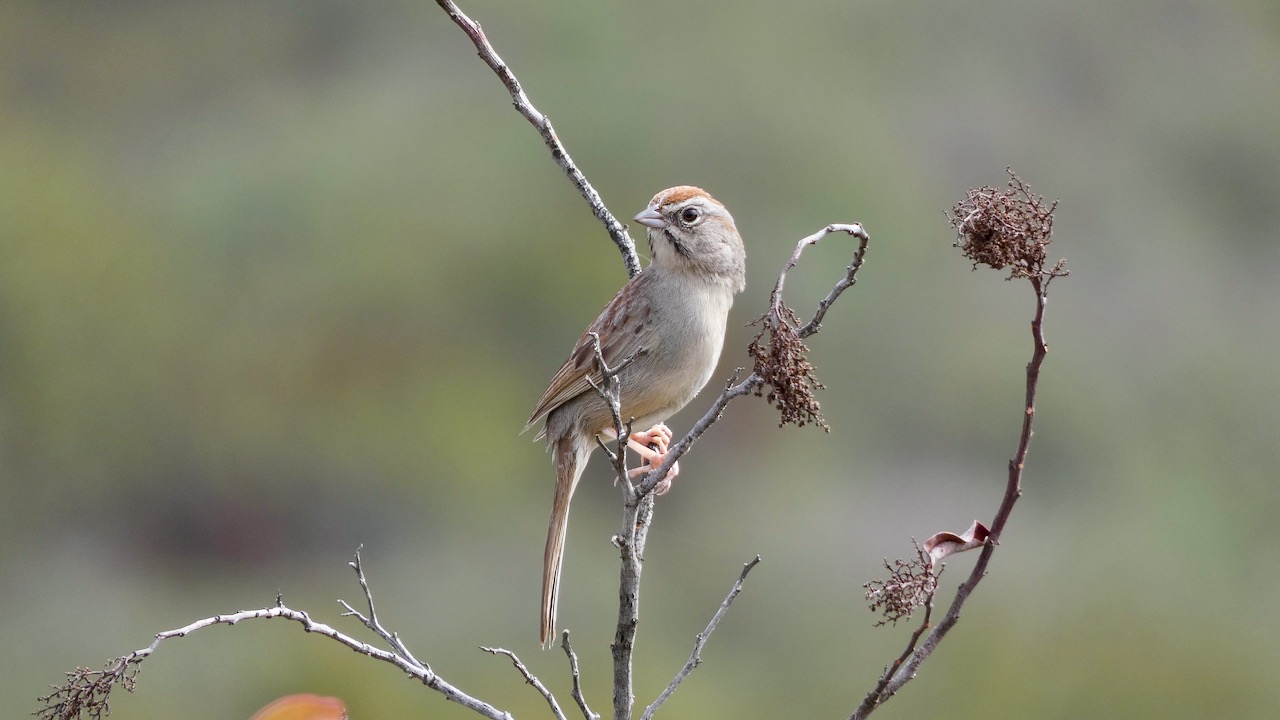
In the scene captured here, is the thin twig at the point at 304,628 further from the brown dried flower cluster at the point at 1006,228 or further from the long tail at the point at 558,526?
the brown dried flower cluster at the point at 1006,228

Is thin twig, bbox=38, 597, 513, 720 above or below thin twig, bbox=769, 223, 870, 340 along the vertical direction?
below

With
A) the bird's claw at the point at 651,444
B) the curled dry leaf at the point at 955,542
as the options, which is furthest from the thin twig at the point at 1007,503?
the bird's claw at the point at 651,444

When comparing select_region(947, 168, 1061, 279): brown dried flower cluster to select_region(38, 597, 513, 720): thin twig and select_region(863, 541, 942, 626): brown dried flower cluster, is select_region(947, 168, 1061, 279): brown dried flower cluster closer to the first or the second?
select_region(863, 541, 942, 626): brown dried flower cluster

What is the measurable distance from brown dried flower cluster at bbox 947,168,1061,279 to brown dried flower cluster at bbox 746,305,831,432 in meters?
0.42

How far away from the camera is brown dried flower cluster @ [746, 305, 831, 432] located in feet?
9.52

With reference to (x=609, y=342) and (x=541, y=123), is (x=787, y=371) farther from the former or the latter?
(x=609, y=342)

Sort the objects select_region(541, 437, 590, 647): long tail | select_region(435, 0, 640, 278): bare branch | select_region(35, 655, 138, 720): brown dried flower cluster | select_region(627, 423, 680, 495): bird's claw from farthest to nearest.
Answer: select_region(627, 423, 680, 495): bird's claw → select_region(541, 437, 590, 647): long tail → select_region(435, 0, 640, 278): bare branch → select_region(35, 655, 138, 720): brown dried flower cluster

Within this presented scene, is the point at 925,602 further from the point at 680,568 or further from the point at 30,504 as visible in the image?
the point at 30,504

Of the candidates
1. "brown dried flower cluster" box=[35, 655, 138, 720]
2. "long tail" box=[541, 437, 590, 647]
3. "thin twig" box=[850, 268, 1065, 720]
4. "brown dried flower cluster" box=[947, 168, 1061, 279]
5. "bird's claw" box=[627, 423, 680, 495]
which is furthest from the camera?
"bird's claw" box=[627, 423, 680, 495]

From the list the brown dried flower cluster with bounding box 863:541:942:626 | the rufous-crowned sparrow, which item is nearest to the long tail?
the rufous-crowned sparrow

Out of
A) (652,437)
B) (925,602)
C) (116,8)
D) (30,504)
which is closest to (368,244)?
(30,504)

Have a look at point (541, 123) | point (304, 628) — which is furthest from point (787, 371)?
point (541, 123)

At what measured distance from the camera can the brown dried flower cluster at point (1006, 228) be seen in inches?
105

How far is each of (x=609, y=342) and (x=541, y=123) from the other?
113cm
